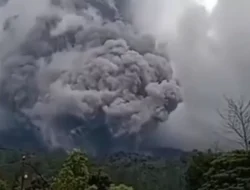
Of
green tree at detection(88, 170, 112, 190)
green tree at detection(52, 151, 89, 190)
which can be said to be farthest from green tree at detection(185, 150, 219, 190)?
green tree at detection(52, 151, 89, 190)

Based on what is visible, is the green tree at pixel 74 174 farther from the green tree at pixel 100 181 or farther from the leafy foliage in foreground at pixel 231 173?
the leafy foliage in foreground at pixel 231 173

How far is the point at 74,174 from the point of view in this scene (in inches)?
1710

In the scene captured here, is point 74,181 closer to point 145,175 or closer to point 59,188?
point 59,188

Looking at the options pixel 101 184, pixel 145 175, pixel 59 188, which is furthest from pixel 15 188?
pixel 145 175

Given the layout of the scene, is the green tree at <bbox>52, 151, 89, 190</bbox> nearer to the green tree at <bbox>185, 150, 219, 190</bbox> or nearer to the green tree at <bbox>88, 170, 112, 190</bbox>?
the green tree at <bbox>88, 170, 112, 190</bbox>

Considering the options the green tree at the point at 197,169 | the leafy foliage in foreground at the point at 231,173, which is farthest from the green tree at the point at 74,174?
the green tree at the point at 197,169

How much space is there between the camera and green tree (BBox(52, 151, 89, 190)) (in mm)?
42250

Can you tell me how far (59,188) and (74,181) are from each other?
1525 mm

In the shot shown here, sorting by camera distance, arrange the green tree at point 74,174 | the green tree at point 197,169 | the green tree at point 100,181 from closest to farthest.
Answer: the green tree at point 74,174 → the green tree at point 100,181 → the green tree at point 197,169

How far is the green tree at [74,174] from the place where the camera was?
42250mm

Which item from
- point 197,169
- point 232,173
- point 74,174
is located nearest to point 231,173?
point 232,173

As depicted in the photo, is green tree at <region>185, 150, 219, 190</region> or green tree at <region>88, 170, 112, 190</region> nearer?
green tree at <region>88, 170, 112, 190</region>

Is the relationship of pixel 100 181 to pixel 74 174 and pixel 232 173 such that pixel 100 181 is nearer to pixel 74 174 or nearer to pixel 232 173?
pixel 74 174

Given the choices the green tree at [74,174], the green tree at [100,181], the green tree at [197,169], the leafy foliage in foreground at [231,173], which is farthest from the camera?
the green tree at [197,169]
